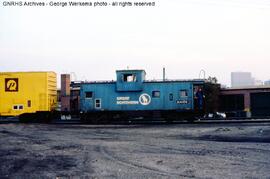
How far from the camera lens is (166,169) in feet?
31.4

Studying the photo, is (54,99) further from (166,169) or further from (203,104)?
(166,169)

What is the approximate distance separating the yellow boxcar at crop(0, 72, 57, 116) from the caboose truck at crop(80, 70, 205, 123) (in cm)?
316

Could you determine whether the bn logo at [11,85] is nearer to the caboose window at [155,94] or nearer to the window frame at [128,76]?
the window frame at [128,76]

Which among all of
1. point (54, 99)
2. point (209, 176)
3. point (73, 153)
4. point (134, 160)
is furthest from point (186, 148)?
point (54, 99)

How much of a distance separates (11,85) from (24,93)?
4.11 feet

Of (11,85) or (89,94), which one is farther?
(89,94)

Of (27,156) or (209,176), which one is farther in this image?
(27,156)

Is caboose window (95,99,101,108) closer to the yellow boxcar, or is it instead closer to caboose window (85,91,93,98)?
caboose window (85,91,93,98)

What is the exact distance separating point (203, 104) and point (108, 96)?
759 centimetres

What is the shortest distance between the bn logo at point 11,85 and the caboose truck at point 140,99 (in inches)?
214

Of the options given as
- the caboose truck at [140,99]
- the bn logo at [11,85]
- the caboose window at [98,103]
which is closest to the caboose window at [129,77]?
the caboose truck at [140,99]

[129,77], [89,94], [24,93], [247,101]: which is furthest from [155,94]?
[247,101]

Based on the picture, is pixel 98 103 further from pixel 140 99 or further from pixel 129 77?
pixel 140 99

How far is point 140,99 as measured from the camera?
28484 mm
